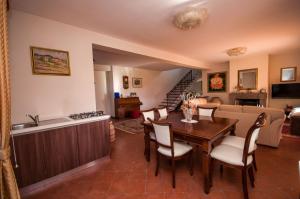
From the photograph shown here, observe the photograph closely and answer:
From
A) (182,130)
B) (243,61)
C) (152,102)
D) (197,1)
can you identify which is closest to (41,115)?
(182,130)

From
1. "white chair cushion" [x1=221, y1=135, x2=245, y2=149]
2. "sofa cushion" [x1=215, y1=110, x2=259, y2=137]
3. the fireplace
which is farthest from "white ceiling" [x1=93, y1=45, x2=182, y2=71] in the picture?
the fireplace

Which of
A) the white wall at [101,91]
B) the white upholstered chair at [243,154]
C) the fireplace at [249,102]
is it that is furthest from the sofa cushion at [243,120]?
the white wall at [101,91]

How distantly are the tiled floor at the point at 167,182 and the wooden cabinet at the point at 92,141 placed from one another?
211 mm

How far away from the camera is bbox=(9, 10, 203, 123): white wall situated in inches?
78.9

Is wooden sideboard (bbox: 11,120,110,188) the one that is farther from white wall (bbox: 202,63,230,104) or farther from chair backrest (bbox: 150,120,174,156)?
white wall (bbox: 202,63,230,104)

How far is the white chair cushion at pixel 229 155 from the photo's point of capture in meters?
1.67

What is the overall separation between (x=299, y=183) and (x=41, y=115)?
3.90 m

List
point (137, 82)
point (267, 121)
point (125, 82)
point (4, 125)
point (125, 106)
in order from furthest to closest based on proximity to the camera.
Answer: point (137, 82), point (125, 82), point (125, 106), point (267, 121), point (4, 125)

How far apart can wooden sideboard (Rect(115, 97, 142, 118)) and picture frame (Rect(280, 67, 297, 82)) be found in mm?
6209

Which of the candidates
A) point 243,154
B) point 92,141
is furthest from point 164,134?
point 92,141

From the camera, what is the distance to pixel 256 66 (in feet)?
18.4

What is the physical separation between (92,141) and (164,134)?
1350 millimetres

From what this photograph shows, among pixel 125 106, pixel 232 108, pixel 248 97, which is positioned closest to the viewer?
pixel 232 108

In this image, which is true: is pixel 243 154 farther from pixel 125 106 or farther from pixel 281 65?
pixel 281 65
